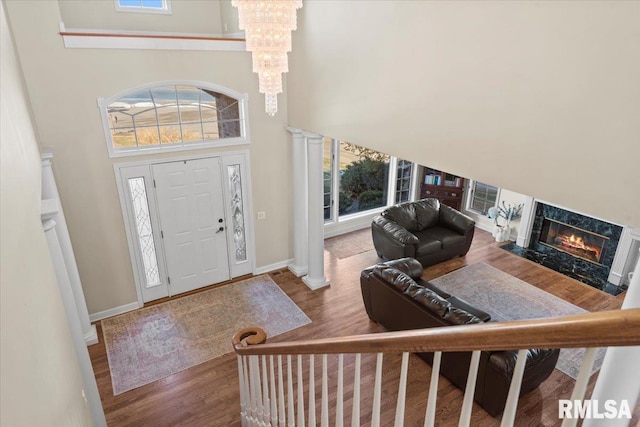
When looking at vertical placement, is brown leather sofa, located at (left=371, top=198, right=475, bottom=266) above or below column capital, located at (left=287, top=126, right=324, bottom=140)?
below

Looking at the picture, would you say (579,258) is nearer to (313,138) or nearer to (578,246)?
(578,246)

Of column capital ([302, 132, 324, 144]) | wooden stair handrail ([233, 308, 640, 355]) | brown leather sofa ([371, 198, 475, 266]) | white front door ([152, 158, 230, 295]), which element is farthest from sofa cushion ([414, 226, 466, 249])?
wooden stair handrail ([233, 308, 640, 355])

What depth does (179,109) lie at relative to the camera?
17.9ft

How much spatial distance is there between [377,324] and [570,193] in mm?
3548

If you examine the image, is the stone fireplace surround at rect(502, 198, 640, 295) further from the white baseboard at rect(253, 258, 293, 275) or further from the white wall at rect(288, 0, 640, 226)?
the white wall at rect(288, 0, 640, 226)

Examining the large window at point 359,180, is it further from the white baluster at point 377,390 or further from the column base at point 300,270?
the white baluster at point 377,390

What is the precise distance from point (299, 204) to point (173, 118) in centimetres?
222

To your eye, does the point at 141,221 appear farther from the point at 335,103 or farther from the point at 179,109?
the point at 335,103

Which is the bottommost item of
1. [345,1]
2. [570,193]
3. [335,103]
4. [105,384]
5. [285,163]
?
[105,384]

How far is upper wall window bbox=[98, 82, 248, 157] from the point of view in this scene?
512 centimetres

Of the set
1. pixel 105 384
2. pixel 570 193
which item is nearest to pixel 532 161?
pixel 570 193

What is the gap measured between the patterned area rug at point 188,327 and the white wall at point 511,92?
2949 mm

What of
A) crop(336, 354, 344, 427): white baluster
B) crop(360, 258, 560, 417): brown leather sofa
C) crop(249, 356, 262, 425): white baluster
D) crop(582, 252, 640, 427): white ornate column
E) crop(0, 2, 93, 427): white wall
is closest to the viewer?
crop(0, 2, 93, 427): white wall

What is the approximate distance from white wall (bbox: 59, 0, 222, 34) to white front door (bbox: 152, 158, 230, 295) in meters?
2.25
